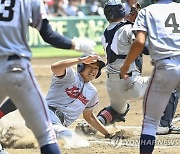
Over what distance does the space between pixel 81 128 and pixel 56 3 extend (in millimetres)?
20486

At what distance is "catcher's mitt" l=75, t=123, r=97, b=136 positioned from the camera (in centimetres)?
756

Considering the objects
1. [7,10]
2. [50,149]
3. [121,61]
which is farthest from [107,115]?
[7,10]

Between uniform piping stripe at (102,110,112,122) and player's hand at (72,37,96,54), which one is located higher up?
player's hand at (72,37,96,54)

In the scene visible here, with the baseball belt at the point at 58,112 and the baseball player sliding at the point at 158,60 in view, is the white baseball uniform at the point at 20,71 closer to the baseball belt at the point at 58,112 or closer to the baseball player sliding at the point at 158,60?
the baseball player sliding at the point at 158,60

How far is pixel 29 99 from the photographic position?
4.61 meters

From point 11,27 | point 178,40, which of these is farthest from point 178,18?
point 11,27

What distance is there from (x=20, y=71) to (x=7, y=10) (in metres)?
0.47

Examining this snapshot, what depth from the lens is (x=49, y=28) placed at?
481 centimetres

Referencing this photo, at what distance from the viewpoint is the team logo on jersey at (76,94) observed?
6.90 m

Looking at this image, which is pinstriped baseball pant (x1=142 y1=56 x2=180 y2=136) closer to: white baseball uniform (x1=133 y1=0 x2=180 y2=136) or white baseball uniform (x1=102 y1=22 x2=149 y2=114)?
white baseball uniform (x1=133 y1=0 x2=180 y2=136)

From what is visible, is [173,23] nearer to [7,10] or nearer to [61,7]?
[7,10]

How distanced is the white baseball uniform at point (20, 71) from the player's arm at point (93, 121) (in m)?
2.53

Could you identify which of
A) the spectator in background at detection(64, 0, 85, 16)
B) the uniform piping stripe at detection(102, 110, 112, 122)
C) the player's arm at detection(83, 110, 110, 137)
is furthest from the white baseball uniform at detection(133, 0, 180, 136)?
the spectator in background at detection(64, 0, 85, 16)

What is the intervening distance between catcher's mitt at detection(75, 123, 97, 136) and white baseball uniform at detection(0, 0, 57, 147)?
2876 mm
